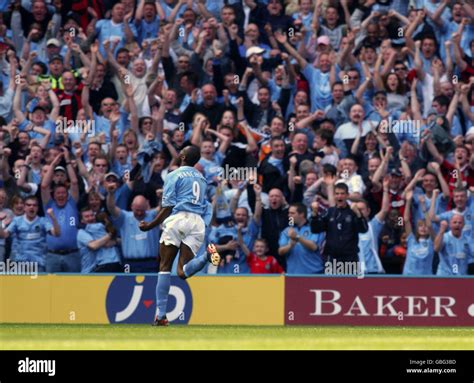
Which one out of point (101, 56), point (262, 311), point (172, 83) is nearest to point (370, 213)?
point (262, 311)

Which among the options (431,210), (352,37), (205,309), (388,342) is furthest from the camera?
(352,37)

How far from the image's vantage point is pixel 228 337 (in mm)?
13773

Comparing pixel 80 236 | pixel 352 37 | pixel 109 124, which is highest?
pixel 352 37

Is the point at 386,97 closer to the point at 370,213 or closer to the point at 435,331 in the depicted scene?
the point at 370,213

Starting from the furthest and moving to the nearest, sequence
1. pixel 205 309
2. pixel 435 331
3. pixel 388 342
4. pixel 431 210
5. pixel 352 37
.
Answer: pixel 352 37 < pixel 431 210 < pixel 205 309 < pixel 435 331 < pixel 388 342

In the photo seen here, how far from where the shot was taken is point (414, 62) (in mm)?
19703

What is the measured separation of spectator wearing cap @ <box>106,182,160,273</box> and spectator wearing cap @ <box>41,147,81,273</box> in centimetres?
67

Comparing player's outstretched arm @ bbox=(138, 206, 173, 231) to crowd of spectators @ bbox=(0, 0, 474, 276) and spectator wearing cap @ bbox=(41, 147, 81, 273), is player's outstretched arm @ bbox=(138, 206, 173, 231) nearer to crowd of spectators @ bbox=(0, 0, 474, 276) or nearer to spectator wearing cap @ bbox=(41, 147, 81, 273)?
crowd of spectators @ bbox=(0, 0, 474, 276)

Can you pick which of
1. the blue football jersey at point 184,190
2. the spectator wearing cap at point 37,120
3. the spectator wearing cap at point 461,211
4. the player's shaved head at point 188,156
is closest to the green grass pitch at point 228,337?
the blue football jersey at point 184,190

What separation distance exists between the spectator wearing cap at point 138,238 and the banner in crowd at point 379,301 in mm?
2190

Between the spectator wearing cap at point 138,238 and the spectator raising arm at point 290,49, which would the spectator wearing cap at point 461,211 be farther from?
the spectator wearing cap at point 138,238

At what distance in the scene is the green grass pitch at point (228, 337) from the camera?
12102 mm

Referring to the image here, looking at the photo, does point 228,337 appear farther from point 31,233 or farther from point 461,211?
point 461,211

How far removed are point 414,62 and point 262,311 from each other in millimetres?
5077
